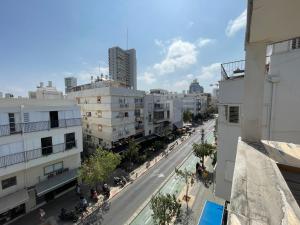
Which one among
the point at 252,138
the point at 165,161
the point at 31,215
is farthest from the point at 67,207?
the point at 252,138

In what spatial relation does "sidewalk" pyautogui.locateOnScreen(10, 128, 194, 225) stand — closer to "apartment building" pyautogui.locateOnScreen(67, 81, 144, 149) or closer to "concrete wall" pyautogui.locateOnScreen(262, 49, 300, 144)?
"apartment building" pyautogui.locateOnScreen(67, 81, 144, 149)

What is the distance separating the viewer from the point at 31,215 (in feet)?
59.2

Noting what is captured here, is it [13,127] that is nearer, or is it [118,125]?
[13,127]

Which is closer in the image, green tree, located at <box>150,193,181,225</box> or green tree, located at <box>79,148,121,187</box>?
green tree, located at <box>150,193,181,225</box>

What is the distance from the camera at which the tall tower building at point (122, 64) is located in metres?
75.8

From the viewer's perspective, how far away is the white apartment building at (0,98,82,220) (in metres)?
15.9

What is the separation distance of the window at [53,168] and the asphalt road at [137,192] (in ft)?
23.7

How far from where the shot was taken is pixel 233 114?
10.7 metres

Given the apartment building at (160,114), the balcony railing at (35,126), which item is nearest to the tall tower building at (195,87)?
the apartment building at (160,114)

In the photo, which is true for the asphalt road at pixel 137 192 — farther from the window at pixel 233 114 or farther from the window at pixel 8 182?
the window at pixel 233 114

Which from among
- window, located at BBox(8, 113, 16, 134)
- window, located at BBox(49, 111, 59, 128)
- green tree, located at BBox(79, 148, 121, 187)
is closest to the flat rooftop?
window, located at BBox(8, 113, 16, 134)

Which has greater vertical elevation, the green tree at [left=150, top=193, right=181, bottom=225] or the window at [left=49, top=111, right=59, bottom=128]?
the window at [left=49, top=111, right=59, bottom=128]

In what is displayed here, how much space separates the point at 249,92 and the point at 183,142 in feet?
144

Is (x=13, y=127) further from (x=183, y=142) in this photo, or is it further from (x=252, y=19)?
(x=183, y=142)
